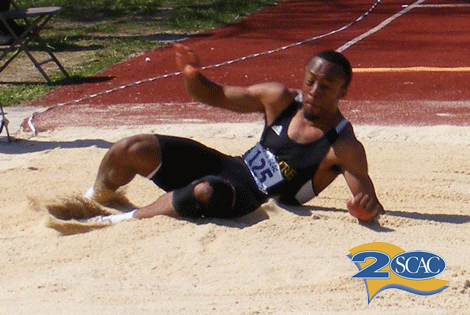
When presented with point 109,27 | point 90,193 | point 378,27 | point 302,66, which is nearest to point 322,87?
point 90,193

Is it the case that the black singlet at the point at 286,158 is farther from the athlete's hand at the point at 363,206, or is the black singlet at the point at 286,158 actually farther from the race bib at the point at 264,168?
the athlete's hand at the point at 363,206

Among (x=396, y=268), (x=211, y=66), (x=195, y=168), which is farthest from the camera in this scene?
(x=211, y=66)

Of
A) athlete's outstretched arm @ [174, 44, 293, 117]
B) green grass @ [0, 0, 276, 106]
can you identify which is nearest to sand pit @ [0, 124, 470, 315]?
athlete's outstretched arm @ [174, 44, 293, 117]

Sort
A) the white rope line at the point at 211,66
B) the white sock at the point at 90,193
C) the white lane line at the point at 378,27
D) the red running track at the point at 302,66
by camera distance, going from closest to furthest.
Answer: the white sock at the point at 90,193, the red running track at the point at 302,66, the white rope line at the point at 211,66, the white lane line at the point at 378,27

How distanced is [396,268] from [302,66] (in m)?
5.02

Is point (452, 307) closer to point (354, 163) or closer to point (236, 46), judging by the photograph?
point (354, 163)

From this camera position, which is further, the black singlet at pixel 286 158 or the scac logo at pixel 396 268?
the black singlet at pixel 286 158

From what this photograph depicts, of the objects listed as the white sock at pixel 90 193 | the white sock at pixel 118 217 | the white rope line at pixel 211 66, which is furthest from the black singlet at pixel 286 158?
the white rope line at pixel 211 66

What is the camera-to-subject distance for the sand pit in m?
2.84

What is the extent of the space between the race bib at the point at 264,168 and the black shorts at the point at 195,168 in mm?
30

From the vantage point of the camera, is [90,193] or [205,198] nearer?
[205,198]

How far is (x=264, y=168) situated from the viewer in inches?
147

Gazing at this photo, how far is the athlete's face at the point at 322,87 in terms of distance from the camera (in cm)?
350

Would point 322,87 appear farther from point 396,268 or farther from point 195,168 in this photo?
point 396,268
